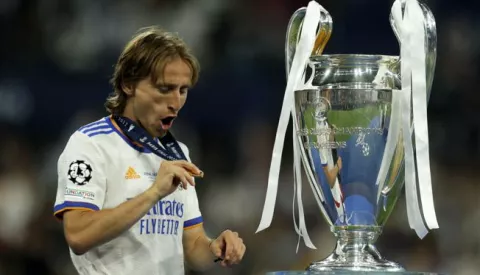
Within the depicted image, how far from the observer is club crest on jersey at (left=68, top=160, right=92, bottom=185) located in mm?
2299

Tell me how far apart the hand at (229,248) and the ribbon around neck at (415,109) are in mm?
626

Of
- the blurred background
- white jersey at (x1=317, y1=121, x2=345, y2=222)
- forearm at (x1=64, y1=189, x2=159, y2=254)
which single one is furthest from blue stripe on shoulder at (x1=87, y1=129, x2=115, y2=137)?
the blurred background

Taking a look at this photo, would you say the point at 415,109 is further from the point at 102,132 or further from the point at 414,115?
the point at 102,132

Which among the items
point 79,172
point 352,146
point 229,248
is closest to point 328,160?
point 352,146

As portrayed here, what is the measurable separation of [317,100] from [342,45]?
6.87 ft

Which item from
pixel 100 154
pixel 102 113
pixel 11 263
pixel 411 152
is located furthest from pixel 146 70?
pixel 11 263

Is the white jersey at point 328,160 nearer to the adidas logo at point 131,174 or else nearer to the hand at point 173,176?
the hand at point 173,176

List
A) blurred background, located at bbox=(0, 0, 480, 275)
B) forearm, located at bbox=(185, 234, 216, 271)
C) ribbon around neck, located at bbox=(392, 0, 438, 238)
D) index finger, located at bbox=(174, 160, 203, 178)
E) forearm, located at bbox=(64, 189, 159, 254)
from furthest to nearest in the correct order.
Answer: blurred background, located at bbox=(0, 0, 480, 275), forearm, located at bbox=(185, 234, 216, 271), forearm, located at bbox=(64, 189, 159, 254), index finger, located at bbox=(174, 160, 203, 178), ribbon around neck, located at bbox=(392, 0, 438, 238)

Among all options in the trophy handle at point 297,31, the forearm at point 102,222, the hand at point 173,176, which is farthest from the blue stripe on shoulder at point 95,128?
the trophy handle at point 297,31

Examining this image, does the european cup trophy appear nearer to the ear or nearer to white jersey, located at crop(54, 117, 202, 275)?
white jersey, located at crop(54, 117, 202, 275)

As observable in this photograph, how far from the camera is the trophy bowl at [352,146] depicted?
1739 millimetres

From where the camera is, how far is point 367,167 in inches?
69.0

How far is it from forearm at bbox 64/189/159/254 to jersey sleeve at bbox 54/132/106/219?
0.12 feet

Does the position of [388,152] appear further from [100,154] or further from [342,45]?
[342,45]
